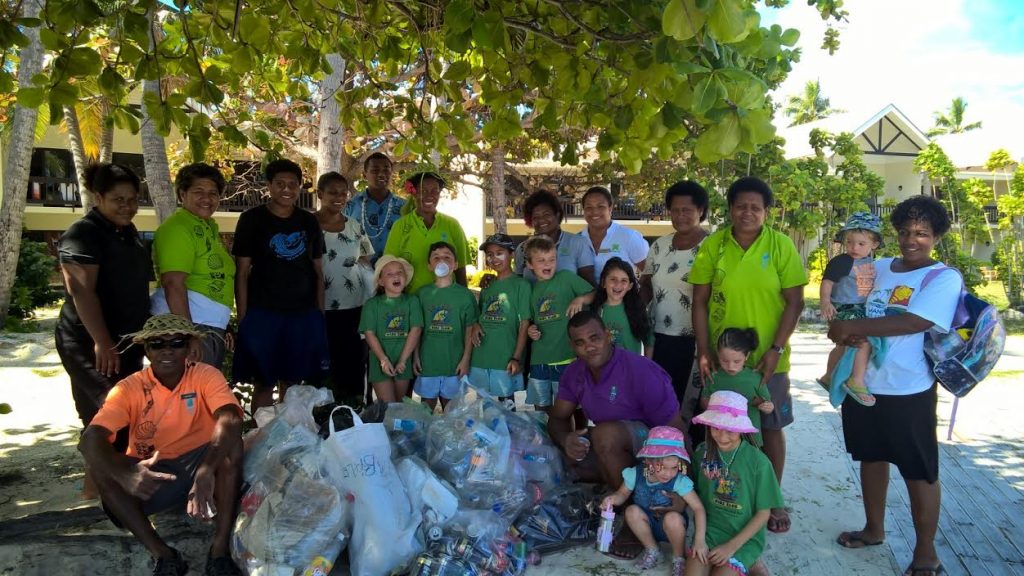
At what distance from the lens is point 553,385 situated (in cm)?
420

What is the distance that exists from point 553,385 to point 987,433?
377 cm

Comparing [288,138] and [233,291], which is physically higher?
[288,138]

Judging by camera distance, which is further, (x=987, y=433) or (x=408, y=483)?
(x=987, y=433)

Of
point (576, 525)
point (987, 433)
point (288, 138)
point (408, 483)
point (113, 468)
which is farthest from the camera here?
point (288, 138)

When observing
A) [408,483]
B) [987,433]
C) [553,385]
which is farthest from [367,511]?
[987,433]

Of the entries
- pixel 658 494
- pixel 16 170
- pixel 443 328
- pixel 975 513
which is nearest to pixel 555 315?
pixel 443 328

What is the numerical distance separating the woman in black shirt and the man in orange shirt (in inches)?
18.2

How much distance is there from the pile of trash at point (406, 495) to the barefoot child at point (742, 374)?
98cm

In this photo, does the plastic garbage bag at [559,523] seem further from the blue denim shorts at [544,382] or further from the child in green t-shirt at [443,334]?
the child in green t-shirt at [443,334]

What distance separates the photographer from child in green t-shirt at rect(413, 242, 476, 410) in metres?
4.32

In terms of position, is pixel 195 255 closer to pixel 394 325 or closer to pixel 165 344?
pixel 165 344

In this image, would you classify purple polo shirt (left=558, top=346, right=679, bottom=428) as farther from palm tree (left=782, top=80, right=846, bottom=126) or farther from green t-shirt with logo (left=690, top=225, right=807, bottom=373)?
palm tree (left=782, top=80, right=846, bottom=126)

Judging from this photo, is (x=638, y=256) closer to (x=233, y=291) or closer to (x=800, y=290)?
(x=800, y=290)

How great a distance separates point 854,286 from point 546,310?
174cm
